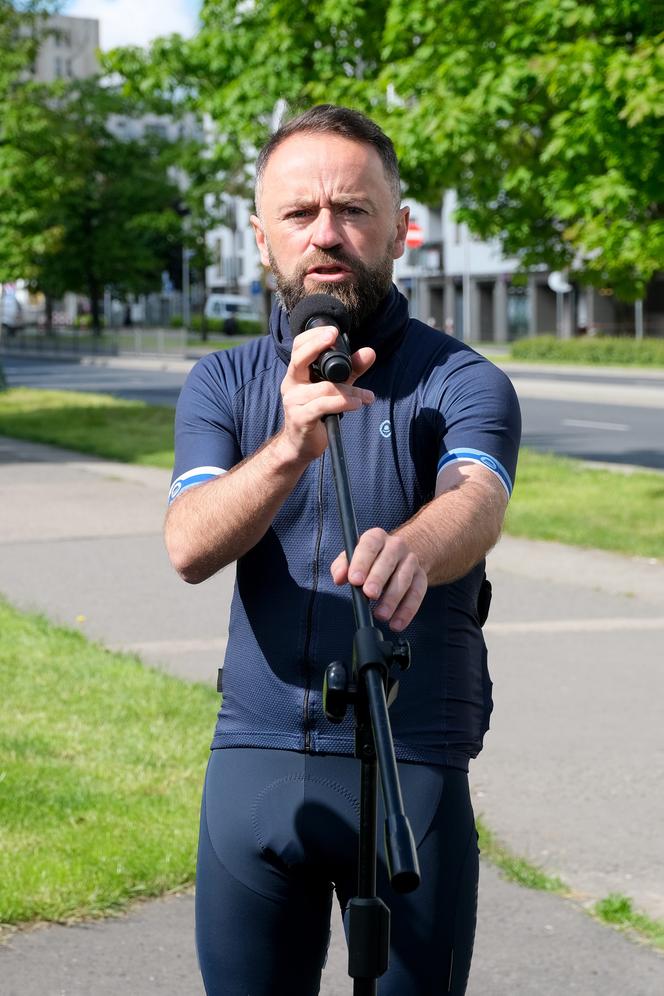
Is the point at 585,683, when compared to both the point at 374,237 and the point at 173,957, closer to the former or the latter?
the point at 173,957

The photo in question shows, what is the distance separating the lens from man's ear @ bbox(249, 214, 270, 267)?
7.52 ft

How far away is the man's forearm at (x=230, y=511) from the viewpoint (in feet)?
6.60

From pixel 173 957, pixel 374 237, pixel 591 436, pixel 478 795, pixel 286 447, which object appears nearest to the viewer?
pixel 286 447

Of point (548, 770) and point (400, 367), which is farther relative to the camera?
point (548, 770)

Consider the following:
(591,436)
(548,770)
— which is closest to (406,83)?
(591,436)

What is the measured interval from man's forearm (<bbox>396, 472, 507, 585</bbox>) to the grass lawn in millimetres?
8405

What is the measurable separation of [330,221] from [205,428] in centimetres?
39

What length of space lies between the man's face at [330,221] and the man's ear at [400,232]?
0.19 feet

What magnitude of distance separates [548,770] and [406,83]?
30.5ft

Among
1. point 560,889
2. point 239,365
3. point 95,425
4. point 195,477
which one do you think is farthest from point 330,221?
point 95,425

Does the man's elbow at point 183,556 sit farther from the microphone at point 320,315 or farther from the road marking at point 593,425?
the road marking at point 593,425

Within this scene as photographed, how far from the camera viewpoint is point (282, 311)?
2.33 m

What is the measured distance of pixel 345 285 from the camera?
220cm

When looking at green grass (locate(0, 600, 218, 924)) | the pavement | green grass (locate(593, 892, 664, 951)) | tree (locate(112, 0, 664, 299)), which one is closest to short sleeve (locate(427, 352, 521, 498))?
the pavement
